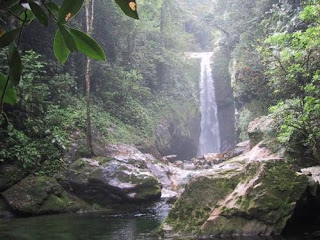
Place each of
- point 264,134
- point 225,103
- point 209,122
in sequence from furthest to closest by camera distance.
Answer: point 209,122 → point 225,103 → point 264,134

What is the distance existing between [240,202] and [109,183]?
5.44 metres

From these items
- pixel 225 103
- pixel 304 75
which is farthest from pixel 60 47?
pixel 225 103

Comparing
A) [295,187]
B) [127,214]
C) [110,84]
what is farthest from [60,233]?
[110,84]

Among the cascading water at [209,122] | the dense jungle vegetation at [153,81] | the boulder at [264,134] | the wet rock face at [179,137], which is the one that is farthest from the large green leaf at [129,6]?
the cascading water at [209,122]

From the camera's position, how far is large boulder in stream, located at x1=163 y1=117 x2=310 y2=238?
5.54 meters

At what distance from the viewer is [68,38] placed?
917 mm

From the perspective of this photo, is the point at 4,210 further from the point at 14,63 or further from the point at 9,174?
the point at 14,63

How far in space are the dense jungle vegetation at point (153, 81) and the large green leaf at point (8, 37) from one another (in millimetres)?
4872

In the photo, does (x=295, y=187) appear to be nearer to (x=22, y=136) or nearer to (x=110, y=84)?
(x=22, y=136)

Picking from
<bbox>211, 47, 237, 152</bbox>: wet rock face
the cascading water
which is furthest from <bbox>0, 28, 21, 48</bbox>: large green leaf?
the cascading water

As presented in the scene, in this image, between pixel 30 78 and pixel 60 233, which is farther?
pixel 30 78

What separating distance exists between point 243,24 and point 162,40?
5.73m

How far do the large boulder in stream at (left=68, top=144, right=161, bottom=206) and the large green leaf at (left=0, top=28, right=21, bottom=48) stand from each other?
964 centimetres

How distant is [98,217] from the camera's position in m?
8.51
